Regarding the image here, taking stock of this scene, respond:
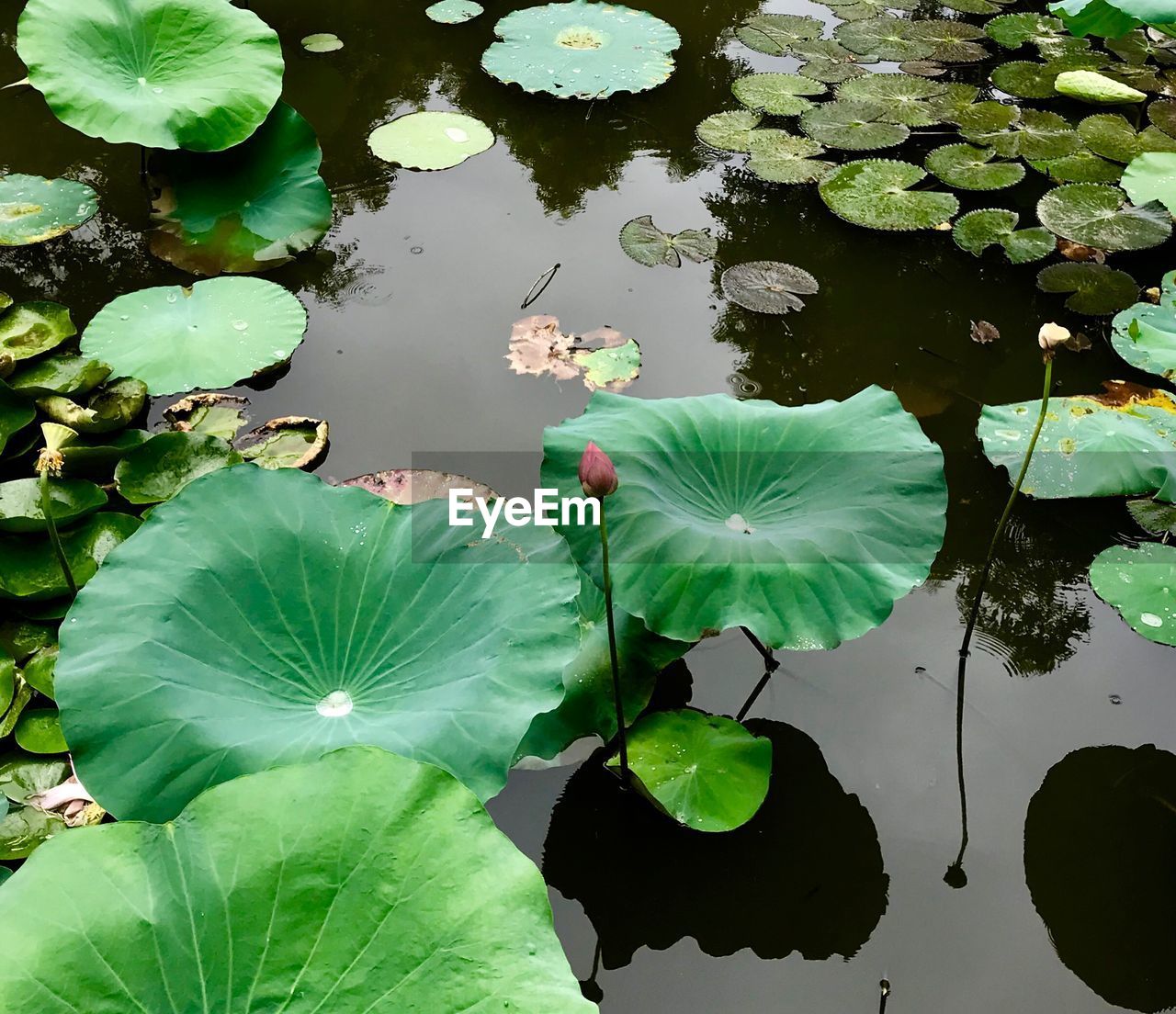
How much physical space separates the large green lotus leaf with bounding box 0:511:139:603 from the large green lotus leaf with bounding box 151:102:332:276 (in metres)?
Answer: 1.20

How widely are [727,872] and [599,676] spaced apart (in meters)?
0.44

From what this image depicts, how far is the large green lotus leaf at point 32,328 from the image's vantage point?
2.72 metres

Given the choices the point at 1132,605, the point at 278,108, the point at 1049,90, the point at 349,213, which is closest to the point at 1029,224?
the point at 1049,90

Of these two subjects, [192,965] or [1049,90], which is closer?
[192,965]

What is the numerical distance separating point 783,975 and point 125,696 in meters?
1.23

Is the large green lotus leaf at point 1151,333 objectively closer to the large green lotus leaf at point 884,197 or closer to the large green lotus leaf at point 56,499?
the large green lotus leaf at point 884,197

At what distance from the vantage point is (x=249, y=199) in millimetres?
3293

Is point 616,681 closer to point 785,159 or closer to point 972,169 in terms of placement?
point 785,159

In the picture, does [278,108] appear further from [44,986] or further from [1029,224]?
[44,986]

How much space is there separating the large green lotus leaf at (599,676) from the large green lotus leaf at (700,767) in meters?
0.07

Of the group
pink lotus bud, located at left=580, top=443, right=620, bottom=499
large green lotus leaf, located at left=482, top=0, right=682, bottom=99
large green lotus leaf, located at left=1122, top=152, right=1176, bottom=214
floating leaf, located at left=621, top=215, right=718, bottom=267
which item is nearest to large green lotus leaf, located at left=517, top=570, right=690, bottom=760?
pink lotus bud, located at left=580, top=443, right=620, bottom=499

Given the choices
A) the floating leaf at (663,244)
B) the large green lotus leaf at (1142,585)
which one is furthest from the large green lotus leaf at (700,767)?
the floating leaf at (663,244)

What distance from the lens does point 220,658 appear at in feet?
5.56

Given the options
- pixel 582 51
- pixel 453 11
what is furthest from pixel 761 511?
pixel 453 11
